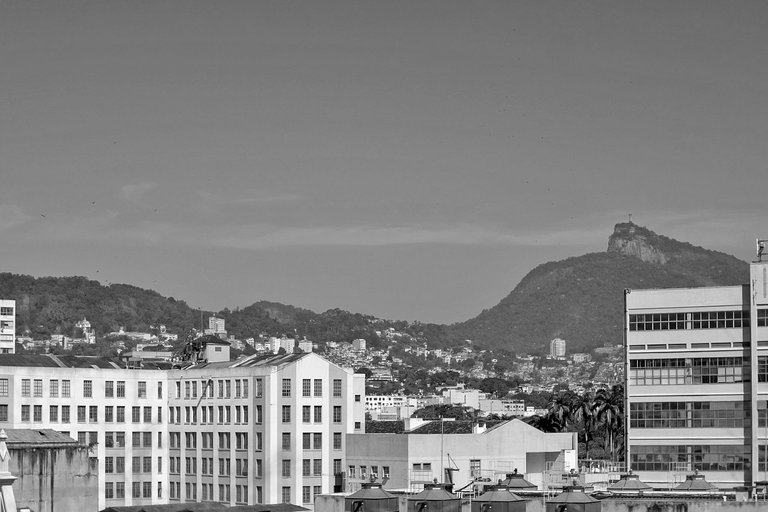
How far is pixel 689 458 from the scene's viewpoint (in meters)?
110

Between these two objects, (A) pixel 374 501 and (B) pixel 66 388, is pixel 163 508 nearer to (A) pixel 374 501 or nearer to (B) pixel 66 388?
(A) pixel 374 501

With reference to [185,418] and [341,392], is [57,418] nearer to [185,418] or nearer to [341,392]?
[185,418]

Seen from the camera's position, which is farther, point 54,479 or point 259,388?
point 259,388

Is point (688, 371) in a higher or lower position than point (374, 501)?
higher

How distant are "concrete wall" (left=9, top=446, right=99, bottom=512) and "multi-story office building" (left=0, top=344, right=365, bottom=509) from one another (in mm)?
36326

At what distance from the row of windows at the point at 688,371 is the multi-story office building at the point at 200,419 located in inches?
1336

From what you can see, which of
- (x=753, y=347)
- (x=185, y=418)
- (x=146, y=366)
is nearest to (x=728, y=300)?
(x=753, y=347)

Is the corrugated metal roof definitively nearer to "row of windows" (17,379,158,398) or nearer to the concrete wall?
"row of windows" (17,379,158,398)

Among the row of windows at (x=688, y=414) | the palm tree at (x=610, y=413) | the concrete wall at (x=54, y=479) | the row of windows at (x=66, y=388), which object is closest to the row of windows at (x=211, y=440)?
the row of windows at (x=66, y=388)

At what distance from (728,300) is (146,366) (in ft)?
238

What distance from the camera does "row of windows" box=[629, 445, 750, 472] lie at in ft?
356

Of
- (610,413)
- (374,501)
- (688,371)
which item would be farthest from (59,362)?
(374,501)

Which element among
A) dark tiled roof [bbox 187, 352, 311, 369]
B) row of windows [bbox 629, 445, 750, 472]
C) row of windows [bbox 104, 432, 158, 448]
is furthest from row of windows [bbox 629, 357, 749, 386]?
row of windows [bbox 104, 432, 158, 448]

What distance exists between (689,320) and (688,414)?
734 centimetres
